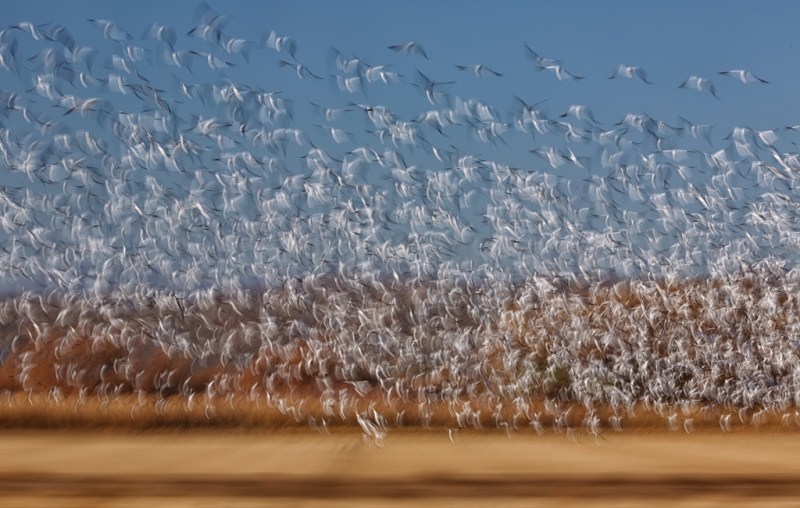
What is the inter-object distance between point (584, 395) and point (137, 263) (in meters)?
2.28

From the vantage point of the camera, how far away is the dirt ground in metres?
2.92

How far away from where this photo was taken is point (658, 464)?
3365 mm

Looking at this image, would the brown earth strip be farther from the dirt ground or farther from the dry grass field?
the dry grass field

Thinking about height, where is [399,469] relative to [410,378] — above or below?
below

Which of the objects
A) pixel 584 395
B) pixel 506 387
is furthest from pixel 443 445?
pixel 584 395

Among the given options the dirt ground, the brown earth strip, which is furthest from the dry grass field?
the brown earth strip

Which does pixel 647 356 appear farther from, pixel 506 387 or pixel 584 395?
pixel 506 387

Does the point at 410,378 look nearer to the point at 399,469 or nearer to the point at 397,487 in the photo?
the point at 399,469

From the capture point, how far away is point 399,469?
3295 mm

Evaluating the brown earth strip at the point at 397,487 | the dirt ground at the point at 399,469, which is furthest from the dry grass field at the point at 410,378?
the brown earth strip at the point at 397,487

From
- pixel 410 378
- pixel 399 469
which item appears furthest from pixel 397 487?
pixel 410 378

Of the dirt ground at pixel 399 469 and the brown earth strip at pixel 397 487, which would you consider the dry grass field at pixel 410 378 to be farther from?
the brown earth strip at pixel 397 487

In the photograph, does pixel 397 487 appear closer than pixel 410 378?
Yes

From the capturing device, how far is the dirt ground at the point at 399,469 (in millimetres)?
2924
